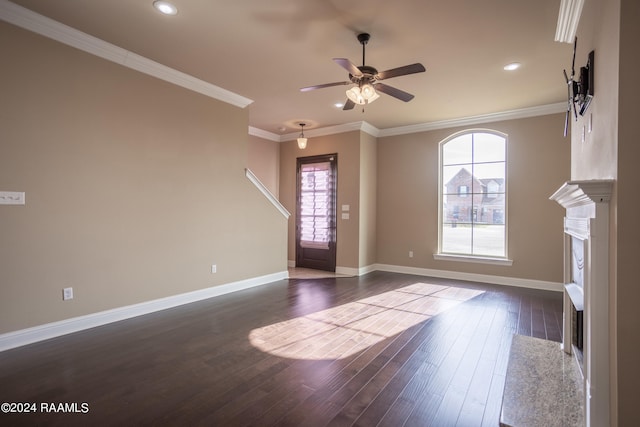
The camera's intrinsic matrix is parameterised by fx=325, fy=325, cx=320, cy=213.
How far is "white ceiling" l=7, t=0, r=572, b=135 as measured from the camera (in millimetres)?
2811

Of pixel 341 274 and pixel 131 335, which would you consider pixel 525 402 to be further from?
pixel 341 274

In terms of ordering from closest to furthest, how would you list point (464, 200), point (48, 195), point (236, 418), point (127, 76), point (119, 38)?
point (236, 418)
point (48, 195)
point (119, 38)
point (127, 76)
point (464, 200)

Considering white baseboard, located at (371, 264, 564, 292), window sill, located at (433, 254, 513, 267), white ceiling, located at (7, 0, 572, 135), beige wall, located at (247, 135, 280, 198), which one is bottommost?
white baseboard, located at (371, 264, 564, 292)

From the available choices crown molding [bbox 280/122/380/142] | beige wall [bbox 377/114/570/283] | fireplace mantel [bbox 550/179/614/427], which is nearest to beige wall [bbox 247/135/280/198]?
crown molding [bbox 280/122/380/142]

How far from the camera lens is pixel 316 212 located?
6930mm

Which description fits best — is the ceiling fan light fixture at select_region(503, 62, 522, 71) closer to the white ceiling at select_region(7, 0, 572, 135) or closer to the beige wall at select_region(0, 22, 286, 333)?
the white ceiling at select_region(7, 0, 572, 135)

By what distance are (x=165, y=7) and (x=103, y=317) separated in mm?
3121

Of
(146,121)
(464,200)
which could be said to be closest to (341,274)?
(464,200)

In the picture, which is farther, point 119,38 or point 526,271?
point 526,271

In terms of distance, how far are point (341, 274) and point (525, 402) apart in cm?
444

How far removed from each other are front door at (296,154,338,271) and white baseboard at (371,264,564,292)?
3.67 ft

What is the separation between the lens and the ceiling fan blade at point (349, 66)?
107 inches

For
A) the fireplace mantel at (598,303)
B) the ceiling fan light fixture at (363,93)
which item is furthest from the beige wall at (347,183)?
the fireplace mantel at (598,303)

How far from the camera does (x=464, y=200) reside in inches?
239
